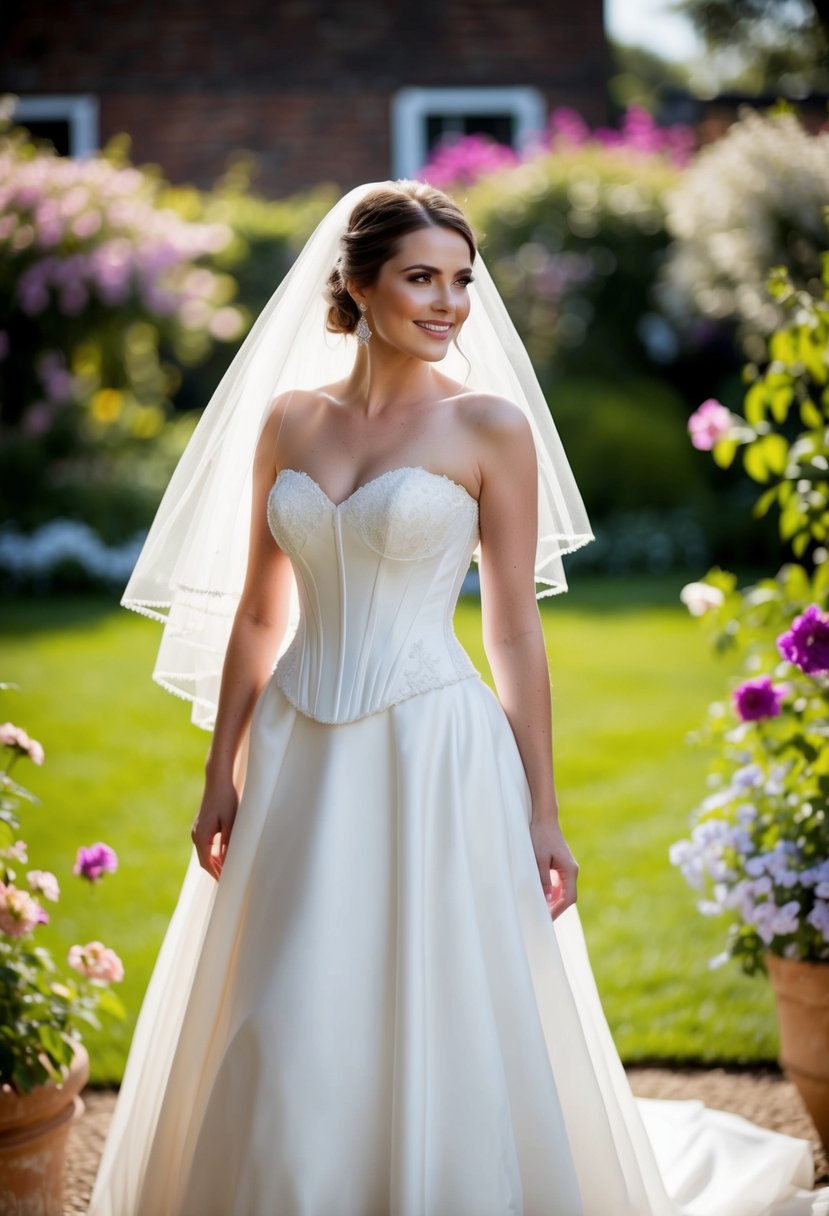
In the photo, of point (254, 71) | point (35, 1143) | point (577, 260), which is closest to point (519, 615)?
point (35, 1143)

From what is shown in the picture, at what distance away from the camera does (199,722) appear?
3.40 metres

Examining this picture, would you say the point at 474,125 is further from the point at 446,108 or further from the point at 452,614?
the point at 452,614

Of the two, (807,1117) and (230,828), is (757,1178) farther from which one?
(230,828)

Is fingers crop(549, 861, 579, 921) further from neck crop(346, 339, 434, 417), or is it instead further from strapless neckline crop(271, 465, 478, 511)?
neck crop(346, 339, 434, 417)

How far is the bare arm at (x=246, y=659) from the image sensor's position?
3002 mm

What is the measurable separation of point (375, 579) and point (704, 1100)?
2.03 metres

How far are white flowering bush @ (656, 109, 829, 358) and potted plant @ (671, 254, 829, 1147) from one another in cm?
736

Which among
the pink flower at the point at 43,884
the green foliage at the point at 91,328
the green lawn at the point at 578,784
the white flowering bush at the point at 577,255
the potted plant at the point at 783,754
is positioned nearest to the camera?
the pink flower at the point at 43,884

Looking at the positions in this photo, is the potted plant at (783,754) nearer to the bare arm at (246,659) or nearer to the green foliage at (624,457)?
the bare arm at (246,659)

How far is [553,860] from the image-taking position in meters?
2.83

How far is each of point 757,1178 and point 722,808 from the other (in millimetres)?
949

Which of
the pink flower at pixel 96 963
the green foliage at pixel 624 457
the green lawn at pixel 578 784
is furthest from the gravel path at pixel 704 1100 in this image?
the green foliage at pixel 624 457

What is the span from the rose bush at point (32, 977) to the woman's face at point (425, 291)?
1.27 metres

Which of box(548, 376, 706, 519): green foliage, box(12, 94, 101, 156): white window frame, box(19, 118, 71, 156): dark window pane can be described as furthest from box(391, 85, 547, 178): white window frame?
box(548, 376, 706, 519): green foliage
